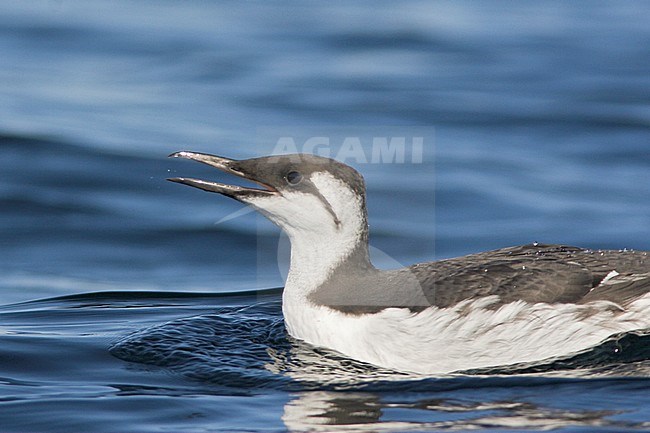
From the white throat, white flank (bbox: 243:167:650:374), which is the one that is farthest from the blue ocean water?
the white throat

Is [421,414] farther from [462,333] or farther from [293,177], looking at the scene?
[293,177]

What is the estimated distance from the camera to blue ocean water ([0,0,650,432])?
27.0 ft

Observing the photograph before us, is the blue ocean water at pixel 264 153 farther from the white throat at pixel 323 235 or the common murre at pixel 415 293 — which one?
the white throat at pixel 323 235

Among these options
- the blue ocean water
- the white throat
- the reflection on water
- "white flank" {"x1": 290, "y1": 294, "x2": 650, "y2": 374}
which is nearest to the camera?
the reflection on water

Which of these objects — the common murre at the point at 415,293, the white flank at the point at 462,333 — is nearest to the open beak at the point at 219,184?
the common murre at the point at 415,293

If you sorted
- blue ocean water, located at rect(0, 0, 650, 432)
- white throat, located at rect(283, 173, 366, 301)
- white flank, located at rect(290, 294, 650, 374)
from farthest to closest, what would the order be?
white throat, located at rect(283, 173, 366, 301) → white flank, located at rect(290, 294, 650, 374) → blue ocean water, located at rect(0, 0, 650, 432)

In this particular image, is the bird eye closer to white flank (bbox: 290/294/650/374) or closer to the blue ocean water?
white flank (bbox: 290/294/650/374)

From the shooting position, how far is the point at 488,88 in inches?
674

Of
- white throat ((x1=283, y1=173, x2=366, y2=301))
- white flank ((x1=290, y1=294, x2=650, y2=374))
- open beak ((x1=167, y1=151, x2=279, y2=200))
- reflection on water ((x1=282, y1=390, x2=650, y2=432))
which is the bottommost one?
reflection on water ((x1=282, y1=390, x2=650, y2=432))

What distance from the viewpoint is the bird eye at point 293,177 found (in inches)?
341

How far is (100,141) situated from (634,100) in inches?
268

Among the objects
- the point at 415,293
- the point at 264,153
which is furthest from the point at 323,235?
the point at 264,153

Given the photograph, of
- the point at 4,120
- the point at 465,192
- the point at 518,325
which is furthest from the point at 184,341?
the point at 4,120

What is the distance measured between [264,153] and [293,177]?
5.14m
